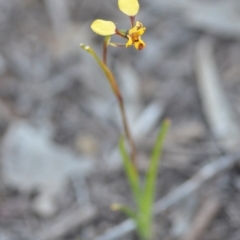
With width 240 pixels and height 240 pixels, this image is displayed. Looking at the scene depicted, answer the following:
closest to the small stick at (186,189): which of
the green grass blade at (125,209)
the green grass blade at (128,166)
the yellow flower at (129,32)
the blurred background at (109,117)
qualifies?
the blurred background at (109,117)

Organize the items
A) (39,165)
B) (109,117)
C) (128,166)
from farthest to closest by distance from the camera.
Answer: (109,117) → (39,165) → (128,166)

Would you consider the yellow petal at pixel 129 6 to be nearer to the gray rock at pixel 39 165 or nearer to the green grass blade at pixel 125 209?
the green grass blade at pixel 125 209

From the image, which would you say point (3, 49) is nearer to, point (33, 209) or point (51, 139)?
point (51, 139)

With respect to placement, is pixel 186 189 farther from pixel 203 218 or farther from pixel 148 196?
pixel 148 196

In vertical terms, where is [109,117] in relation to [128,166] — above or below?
above

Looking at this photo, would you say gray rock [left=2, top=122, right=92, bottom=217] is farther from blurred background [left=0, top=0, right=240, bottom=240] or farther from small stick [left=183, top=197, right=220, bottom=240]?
small stick [left=183, top=197, right=220, bottom=240]

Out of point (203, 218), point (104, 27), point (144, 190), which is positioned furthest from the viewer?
point (203, 218)

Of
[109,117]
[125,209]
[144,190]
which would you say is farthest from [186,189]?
[109,117]

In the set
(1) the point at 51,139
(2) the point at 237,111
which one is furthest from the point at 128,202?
(2) the point at 237,111
